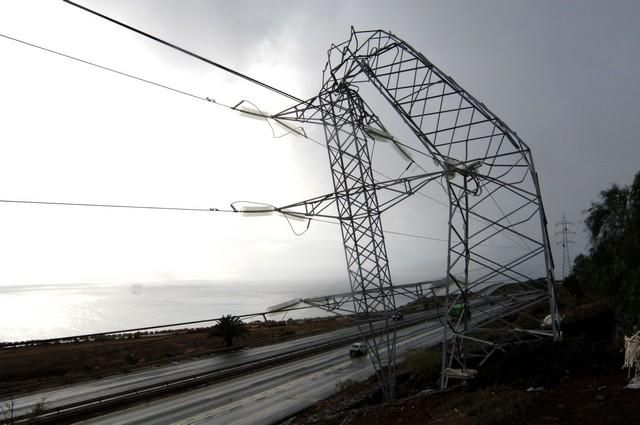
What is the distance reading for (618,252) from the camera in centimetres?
1680

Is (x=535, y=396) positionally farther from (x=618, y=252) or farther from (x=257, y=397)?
(x=257, y=397)

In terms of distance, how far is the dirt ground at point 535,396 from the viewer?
8648mm

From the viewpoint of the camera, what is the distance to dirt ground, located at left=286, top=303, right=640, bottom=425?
865 centimetres

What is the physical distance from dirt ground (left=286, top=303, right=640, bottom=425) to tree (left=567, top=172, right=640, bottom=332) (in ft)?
7.77

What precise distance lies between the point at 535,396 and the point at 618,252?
10566 millimetres

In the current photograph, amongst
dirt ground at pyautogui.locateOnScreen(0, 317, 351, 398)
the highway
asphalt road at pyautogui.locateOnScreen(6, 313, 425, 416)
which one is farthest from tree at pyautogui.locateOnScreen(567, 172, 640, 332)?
dirt ground at pyautogui.locateOnScreen(0, 317, 351, 398)

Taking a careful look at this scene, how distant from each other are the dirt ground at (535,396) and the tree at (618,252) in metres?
2.37

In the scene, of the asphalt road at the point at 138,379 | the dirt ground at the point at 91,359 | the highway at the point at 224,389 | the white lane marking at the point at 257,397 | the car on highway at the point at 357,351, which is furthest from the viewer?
the car on highway at the point at 357,351

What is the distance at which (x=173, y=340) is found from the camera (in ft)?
139

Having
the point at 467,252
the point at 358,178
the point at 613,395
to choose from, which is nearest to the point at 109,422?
the point at 358,178

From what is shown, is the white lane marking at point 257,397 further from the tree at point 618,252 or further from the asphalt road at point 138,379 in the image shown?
the tree at point 618,252

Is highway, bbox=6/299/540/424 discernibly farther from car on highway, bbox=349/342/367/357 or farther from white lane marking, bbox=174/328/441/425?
car on highway, bbox=349/342/367/357

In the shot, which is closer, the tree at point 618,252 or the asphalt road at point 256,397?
the tree at point 618,252

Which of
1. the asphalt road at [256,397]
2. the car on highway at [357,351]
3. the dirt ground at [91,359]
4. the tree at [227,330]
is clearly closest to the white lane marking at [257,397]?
the asphalt road at [256,397]
